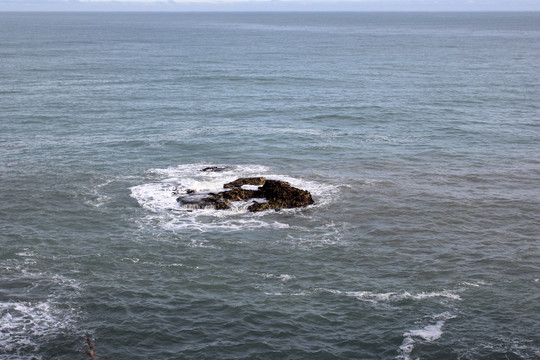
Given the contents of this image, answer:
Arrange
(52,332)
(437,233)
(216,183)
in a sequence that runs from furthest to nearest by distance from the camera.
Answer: (216,183) < (437,233) < (52,332)

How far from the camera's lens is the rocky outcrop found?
51.0 metres

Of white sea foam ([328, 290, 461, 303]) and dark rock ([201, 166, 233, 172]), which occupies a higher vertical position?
dark rock ([201, 166, 233, 172])

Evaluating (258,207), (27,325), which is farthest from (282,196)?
(27,325)

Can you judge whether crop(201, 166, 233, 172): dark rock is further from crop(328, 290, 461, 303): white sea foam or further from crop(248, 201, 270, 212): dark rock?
crop(328, 290, 461, 303): white sea foam

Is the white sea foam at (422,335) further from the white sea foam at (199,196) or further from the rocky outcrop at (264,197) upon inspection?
the rocky outcrop at (264,197)

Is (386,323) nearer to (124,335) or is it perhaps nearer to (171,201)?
(124,335)

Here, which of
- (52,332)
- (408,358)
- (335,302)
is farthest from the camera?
(335,302)

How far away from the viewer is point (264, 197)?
2062 inches

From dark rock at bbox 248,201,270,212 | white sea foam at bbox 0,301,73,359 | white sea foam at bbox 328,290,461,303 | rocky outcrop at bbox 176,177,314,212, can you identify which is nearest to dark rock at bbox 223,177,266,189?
rocky outcrop at bbox 176,177,314,212

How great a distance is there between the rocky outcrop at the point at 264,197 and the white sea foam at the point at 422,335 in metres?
19.3

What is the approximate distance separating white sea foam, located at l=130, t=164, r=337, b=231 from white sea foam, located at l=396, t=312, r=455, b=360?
16.4m

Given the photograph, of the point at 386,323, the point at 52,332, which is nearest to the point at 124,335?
the point at 52,332

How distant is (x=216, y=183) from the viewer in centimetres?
5656

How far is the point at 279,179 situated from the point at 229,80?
205 ft
